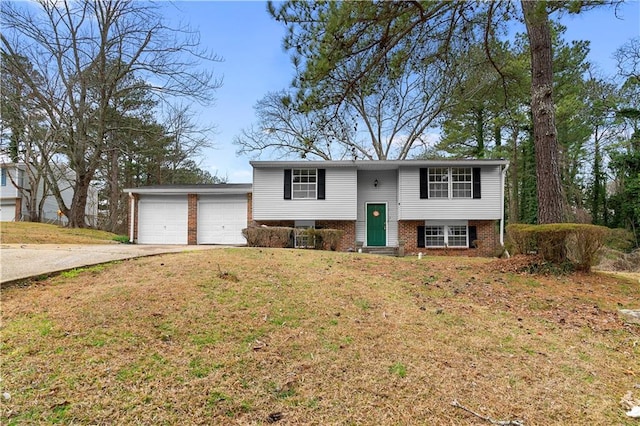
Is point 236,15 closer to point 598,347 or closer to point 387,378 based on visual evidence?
point 387,378

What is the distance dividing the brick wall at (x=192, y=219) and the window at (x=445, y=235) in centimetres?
977

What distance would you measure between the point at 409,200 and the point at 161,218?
35.3 ft

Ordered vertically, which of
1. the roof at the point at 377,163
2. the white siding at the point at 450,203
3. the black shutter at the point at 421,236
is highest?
the roof at the point at 377,163

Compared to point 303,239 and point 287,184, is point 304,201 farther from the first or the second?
point 303,239

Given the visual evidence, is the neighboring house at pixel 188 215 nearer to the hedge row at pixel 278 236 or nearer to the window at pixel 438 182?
the hedge row at pixel 278 236

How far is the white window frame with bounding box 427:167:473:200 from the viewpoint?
49.1 ft

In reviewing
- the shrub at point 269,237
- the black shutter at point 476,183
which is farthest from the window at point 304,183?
the black shutter at point 476,183

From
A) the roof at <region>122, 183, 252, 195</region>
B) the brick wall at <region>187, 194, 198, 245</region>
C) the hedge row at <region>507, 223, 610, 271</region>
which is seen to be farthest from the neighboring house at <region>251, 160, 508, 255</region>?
the hedge row at <region>507, 223, 610, 271</region>

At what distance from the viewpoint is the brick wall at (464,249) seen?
14891 millimetres

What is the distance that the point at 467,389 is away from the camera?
2.96 m

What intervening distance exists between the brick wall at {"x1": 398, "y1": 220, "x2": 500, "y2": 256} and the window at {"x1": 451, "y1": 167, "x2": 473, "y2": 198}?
119 centimetres

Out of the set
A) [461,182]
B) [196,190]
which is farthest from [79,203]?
[461,182]

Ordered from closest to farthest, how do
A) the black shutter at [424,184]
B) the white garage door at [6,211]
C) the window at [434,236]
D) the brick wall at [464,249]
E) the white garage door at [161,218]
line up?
the brick wall at [464,249] < the black shutter at [424,184] < the window at [434,236] < the white garage door at [161,218] < the white garage door at [6,211]

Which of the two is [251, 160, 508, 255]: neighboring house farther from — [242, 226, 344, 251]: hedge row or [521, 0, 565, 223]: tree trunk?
[521, 0, 565, 223]: tree trunk
